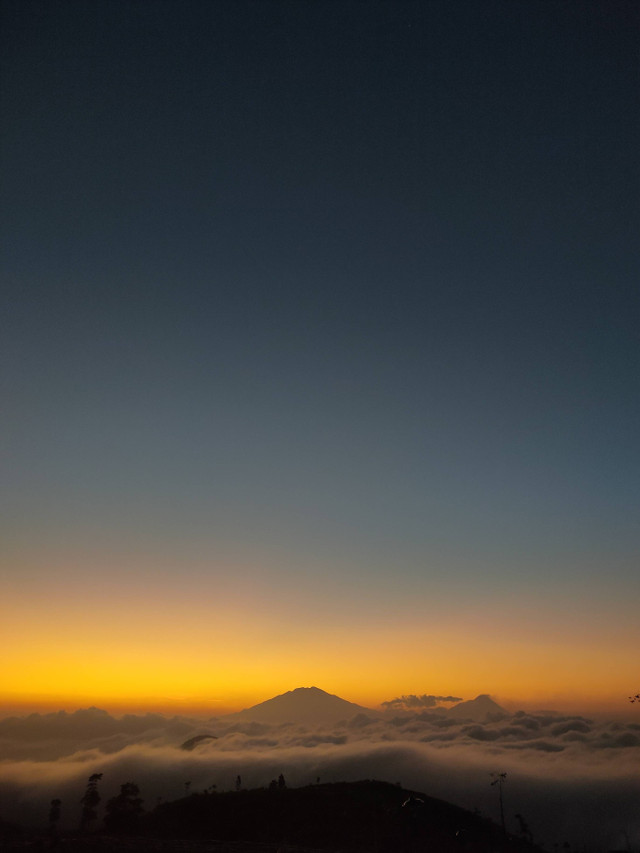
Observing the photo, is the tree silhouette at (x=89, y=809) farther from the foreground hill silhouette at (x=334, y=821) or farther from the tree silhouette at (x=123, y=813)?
the tree silhouette at (x=123, y=813)

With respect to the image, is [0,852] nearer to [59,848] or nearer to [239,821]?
[59,848]

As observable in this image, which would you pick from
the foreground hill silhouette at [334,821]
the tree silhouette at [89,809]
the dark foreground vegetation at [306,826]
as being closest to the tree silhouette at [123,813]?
the dark foreground vegetation at [306,826]

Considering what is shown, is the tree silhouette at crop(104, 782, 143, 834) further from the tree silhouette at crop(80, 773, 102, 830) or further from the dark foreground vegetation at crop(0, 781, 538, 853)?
the tree silhouette at crop(80, 773, 102, 830)

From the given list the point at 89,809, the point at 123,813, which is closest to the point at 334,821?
the point at 123,813

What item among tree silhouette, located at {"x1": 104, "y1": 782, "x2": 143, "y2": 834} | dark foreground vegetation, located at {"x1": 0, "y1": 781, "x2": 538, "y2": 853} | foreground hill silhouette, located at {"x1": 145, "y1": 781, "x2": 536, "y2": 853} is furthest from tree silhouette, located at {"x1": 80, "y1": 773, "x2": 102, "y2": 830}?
tree silhouette, located at {"x1": 104, "y1": 782, "x2": 143, "y2": 834}

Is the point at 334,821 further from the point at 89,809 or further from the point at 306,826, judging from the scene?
the point at 89,809

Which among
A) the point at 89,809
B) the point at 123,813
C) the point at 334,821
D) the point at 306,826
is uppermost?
the point at 123,813

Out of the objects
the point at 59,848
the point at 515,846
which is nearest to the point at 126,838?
the point at 59,848
